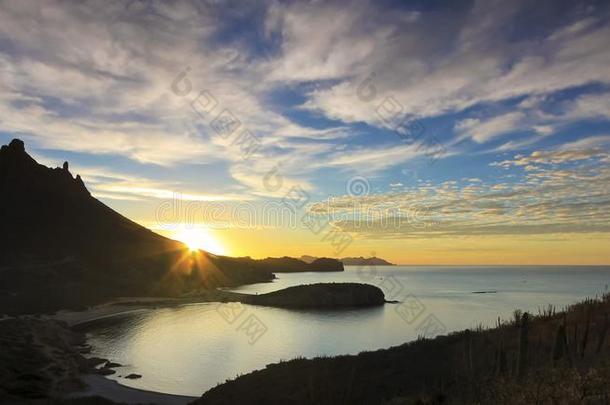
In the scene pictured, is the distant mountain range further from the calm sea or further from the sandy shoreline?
the sandy shoreline

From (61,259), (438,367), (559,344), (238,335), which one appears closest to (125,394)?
(438,367)

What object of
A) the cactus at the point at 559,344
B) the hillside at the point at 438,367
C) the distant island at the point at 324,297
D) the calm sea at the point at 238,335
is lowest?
the calm sea at the point at 238,335

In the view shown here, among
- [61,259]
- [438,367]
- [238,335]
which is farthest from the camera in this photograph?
[61,259]

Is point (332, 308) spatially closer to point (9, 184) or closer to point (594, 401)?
point (594, 401)

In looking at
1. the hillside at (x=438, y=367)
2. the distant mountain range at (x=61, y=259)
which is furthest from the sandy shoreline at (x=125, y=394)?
the distant mountain range at (x=61, y=259)

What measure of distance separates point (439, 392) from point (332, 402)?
8.17 m

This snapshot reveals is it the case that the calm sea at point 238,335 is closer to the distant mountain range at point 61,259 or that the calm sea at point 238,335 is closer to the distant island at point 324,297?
the distant island at point 324,297

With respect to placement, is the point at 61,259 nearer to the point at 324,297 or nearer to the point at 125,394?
the point at 324,297

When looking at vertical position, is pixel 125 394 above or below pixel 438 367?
below

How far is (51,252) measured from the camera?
17288cm

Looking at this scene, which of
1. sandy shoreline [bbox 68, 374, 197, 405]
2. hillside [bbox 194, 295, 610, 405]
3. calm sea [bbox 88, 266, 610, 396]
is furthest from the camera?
calm sea [bbox 88, 266, 610, 396]

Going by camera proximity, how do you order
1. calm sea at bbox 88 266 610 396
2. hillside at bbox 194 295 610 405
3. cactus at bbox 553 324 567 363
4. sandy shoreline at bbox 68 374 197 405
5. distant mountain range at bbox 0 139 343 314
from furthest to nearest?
distant mountain range at bbox 0 139 343 314 < calm sea at bbox 88 266 610 396 < sandy shoreline at bbox 68 374 197 405 < cactus at bbox 553 324 567 363 < hillside at bbox 194 295 610 405

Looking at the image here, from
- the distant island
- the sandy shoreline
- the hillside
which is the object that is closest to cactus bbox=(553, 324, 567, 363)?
the hillside

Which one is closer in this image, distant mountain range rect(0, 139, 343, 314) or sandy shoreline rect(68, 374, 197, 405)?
sandy shoreline rect(68, 374, 197, 405)
